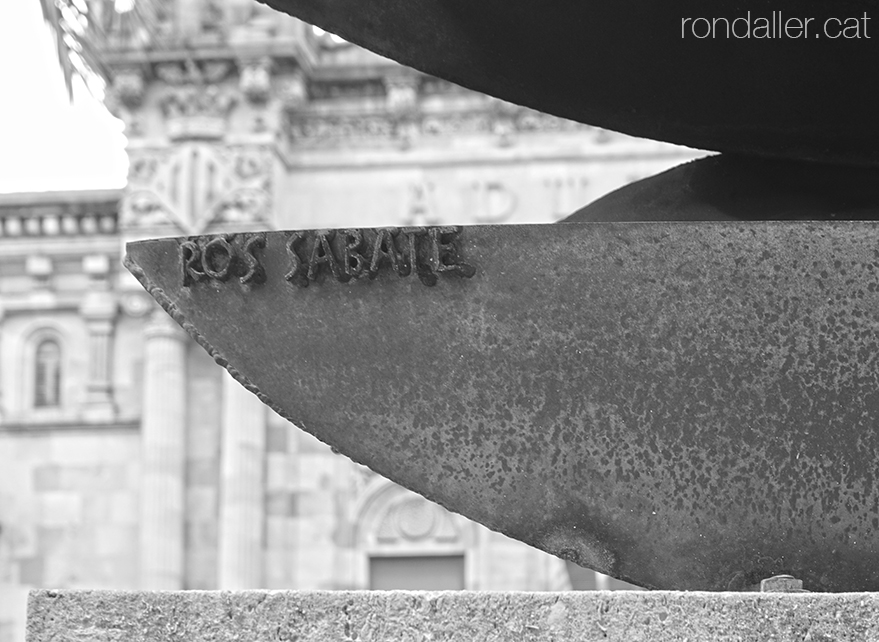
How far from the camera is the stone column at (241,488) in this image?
1652 cm

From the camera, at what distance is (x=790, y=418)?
242 cm

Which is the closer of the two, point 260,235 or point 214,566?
point 260,235

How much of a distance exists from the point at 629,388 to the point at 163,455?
48.4ft

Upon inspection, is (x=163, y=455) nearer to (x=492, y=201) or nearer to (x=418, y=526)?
(x=418, y=526)

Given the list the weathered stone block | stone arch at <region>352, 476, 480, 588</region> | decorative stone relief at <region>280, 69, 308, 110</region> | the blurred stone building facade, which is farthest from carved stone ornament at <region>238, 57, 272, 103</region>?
the weathered stone block

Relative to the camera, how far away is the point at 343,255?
2.50 meters

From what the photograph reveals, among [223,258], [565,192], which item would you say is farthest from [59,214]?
[223,258]

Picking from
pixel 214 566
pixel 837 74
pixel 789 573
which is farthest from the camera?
pixel 214 566

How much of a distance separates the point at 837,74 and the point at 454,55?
61 cm

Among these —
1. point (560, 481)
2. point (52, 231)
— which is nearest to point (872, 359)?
point (560, 481)

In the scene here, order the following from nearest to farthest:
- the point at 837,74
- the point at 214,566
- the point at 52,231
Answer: the point at 837,74 → the point at 214,566 → the point at 52,231

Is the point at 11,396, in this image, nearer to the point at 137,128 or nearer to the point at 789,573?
the point at 137,128

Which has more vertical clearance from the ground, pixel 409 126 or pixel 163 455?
pixel 409 126

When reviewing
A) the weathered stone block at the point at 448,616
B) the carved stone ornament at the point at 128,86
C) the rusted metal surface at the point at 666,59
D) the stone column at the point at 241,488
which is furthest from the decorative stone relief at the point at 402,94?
the weathered stone block at the point at 448,616
